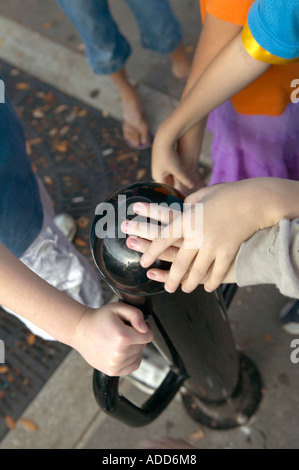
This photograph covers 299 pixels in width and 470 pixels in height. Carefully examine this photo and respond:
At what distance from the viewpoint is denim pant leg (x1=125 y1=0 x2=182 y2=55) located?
2.93 meters

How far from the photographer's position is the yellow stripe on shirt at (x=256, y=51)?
147 cm

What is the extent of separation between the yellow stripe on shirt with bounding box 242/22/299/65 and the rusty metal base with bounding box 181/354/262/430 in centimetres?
137

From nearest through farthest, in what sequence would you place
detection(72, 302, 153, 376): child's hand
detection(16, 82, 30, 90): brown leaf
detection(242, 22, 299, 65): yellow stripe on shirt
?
detection(72, 302, 153, 376): child's hand < detection(242, 22, 299, 65): yellow stripe on shirt < detection(16, 82, 30, 90): brown leaf

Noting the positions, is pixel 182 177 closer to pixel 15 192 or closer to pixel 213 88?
pixel 213 88

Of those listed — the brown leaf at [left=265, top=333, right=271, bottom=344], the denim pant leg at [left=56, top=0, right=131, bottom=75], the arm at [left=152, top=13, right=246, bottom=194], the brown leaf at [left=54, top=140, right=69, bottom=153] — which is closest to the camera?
the arm at [left=152, top=13, right=246, bottom=194]

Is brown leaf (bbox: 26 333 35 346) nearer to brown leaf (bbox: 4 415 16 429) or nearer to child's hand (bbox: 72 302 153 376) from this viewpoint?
brown leaf (bbox: 4 415 16 429)

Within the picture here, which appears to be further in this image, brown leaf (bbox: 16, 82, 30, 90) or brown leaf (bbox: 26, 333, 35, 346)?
brown leaf (bbox: 16, 82, 30, 90)

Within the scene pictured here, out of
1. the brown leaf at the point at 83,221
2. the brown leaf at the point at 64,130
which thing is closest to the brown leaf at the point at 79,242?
the brown leaf at the point at 83,221

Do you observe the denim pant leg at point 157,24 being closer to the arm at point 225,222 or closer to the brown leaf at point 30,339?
the brown leaf at point 30,339

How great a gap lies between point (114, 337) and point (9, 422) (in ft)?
5.24

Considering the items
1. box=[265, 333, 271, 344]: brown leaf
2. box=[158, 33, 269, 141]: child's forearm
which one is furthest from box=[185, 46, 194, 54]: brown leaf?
box=[265, 333, 271, 344]: brown leaf

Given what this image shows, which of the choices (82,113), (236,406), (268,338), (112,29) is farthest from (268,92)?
(82,113)

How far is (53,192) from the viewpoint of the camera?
3262 millimetres
